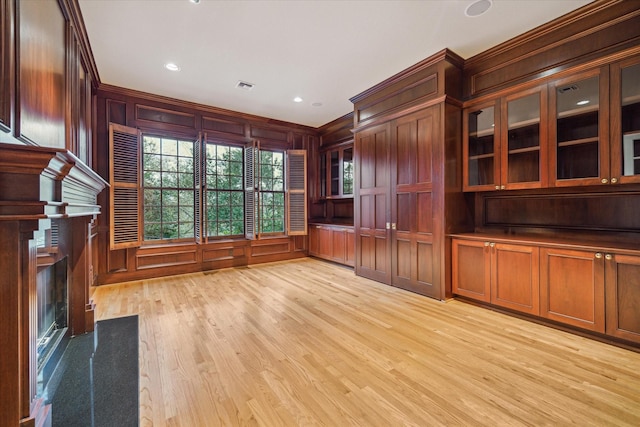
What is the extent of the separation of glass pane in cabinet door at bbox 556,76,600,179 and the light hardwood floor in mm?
1584

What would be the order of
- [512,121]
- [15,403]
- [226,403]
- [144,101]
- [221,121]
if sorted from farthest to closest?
1. [221,121]
2. [144,101]
3. [512,121]
4. [226,403]
5. [15,403]

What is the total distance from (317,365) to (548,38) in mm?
3889

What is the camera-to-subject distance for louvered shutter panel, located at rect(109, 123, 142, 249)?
4113 mm

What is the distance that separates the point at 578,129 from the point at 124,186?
18.9 ft

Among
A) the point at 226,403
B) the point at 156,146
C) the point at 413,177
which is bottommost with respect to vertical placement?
the point at 226,403

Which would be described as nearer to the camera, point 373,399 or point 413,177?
point 373,399

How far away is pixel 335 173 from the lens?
19.9ft

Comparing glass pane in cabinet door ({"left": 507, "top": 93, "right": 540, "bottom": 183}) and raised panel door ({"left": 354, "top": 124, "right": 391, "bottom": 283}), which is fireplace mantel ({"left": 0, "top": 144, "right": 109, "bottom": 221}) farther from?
glass pane in cabinet door ({"left": 507, "top": 93, "right": 540, "bottom": 183})

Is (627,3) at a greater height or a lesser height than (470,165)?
greater

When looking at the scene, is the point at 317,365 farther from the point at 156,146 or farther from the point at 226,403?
the point at 156,146

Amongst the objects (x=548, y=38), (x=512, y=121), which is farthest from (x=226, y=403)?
(x=548, y=38)

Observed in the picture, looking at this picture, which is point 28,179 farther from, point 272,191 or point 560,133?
point 272,191

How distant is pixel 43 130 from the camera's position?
1.92 m

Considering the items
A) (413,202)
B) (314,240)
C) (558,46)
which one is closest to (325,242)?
(314,240)
